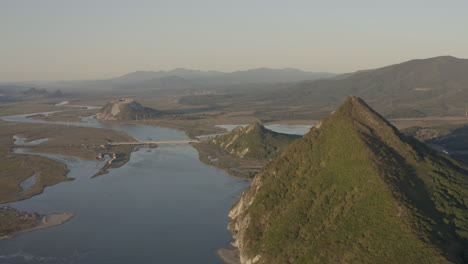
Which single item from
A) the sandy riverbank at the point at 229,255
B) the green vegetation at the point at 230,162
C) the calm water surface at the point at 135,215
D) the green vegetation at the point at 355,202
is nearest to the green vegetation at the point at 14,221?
the calm water surface at the point at 135,215

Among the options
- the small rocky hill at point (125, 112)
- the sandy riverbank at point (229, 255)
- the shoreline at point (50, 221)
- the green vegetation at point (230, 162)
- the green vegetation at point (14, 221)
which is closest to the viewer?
the sandy riverbank at point (229, 255)

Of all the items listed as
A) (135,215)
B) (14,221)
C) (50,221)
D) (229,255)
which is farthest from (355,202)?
(14,221)

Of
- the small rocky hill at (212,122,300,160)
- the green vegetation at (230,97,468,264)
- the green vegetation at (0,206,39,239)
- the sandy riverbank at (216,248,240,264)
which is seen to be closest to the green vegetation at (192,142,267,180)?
the small rocky hill at (212,122,300,160)

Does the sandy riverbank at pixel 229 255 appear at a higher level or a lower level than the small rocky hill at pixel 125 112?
lower

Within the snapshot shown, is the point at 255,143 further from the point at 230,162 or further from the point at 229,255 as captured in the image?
the point at 229,255

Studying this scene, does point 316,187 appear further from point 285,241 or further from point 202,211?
point 202,211

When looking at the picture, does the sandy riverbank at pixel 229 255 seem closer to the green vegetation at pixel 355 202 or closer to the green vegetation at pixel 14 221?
the green vegetation at pixel 355 202
